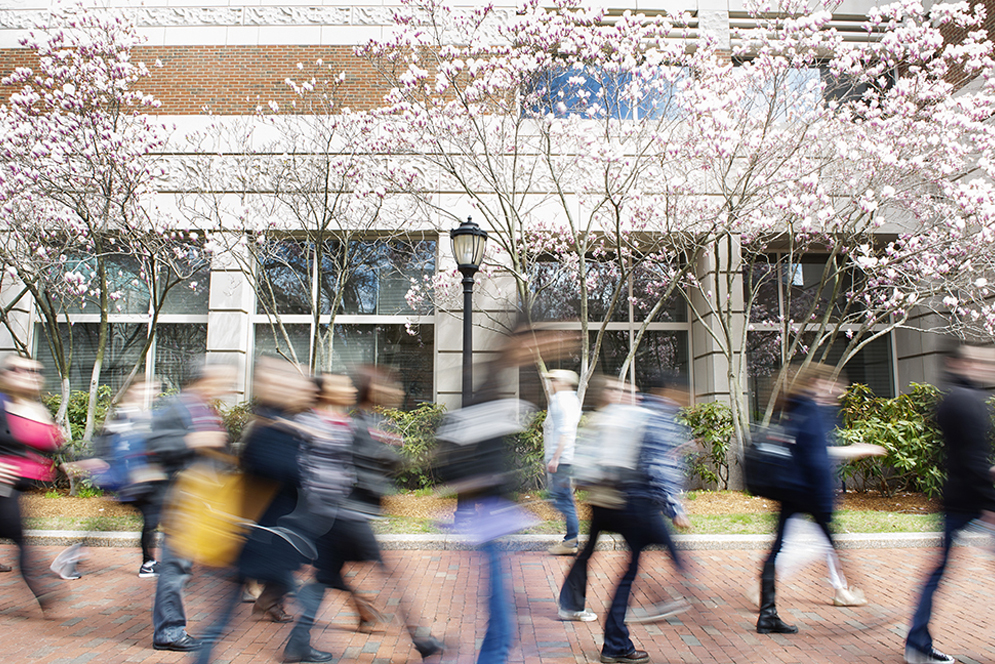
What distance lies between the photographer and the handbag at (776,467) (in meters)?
4.44

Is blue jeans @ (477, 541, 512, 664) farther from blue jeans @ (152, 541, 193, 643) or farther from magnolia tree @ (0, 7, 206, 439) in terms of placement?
magnolia tree @ (0, 7, 206, 439)

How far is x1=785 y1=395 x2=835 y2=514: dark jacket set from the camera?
4.39m

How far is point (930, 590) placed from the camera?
3840mm

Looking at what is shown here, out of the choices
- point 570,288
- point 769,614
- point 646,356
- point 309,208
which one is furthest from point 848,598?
point 309,208

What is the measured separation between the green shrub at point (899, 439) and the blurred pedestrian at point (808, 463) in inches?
225

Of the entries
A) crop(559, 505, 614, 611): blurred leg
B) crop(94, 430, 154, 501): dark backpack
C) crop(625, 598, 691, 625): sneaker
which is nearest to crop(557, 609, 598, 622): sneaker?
crop(559, 505, 614, 611): blurred leg

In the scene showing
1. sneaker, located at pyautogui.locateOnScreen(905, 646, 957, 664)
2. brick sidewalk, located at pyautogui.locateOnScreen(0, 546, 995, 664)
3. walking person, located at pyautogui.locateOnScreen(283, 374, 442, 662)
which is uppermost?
walking person, located at pyautogui.locateOnScreen(283, 374, 442, 662)

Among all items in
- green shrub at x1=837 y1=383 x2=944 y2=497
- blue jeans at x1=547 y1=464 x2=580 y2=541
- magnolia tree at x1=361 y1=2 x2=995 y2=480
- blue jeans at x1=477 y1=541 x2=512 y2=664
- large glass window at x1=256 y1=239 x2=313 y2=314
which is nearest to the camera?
blue jeans at x1=477 y1=541 x2=512 y2=664

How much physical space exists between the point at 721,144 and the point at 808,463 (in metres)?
6.39

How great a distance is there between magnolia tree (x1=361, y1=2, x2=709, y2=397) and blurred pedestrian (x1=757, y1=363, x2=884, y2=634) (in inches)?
206

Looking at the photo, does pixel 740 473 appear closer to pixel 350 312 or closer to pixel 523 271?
pixel 523 271

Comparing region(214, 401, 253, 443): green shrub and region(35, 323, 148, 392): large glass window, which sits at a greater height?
region(35, 323, 148, 392): large glass window

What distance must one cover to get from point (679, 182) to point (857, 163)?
10.1ft

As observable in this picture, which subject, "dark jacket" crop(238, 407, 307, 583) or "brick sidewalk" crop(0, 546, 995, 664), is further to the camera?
"brick sidewalk" crop(0, 546, 995, 664)
